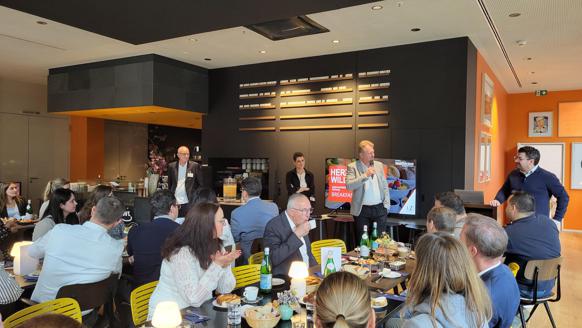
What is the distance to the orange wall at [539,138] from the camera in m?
10.5

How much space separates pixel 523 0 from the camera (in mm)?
4672

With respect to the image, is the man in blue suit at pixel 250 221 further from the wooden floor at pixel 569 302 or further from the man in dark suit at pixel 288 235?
the wooden floor at pixel 569 302

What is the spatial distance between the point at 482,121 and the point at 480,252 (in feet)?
17.7

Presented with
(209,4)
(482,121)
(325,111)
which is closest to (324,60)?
(325,111)

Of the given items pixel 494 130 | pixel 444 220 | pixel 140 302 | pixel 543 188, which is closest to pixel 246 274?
Answer: pixel 140 302

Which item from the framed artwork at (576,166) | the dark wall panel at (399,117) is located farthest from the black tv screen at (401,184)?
the framed artwork at (576,166)

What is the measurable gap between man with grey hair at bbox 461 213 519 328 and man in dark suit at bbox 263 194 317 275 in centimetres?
124

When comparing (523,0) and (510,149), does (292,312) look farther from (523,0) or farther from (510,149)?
(510,149)

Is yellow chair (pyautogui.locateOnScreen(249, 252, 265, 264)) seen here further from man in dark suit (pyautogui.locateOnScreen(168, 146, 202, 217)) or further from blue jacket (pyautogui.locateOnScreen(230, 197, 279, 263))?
man in dark suit (pyautogui.locateOnScreen(168, 146, 202, 217))

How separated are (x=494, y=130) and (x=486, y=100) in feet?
5.30

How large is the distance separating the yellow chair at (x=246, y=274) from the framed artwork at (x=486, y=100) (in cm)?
541

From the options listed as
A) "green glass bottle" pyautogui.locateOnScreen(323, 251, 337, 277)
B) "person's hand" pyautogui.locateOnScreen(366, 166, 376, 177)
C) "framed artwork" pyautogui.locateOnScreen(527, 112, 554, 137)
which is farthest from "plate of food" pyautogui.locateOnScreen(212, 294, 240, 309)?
"framed artwork" pyautogui.locateOnScreen(527, 112, 554, 137)

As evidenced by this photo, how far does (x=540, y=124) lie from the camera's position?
1076cm

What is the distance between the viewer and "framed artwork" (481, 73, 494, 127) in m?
7.17
